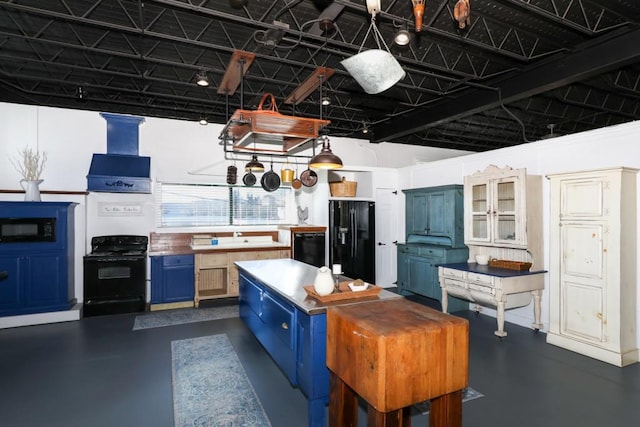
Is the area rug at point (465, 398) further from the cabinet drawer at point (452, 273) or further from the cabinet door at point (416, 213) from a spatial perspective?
the cabinet door at point (416, 213)

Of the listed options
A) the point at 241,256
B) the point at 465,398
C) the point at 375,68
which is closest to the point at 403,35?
the point at 375,68

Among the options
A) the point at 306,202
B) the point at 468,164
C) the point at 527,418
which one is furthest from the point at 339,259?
the point at 527,418

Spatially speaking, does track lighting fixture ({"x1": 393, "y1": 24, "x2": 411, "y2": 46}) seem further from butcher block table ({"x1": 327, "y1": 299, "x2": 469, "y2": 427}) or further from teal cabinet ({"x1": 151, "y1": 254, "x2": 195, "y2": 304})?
teal cabinet ({"x1": 151, "y1": 254, "x2": 195, "y2": 304})

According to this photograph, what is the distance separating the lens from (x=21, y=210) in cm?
500

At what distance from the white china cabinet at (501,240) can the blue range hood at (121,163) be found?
5121 millimetres

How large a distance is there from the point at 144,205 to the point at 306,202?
317cm

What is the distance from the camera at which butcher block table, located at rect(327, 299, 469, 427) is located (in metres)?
1.80

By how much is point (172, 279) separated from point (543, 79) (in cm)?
623

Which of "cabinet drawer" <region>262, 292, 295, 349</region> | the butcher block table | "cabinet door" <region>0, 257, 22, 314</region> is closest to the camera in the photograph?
the butcher block table

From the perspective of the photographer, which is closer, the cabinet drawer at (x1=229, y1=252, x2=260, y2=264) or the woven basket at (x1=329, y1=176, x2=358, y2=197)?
the cabinet drawer at (x1=229, y1=252, x2=260, y2=264)

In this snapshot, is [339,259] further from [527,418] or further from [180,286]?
[527,418]

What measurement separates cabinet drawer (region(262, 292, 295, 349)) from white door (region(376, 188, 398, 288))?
4.22 meters

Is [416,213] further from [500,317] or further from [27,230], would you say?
[27,230]

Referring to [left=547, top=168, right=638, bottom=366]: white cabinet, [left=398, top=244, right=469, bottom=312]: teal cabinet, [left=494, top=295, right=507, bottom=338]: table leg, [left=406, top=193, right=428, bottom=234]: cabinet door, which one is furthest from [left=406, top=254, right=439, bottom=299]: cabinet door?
[left=547, top=168, right=638, bottom=366]: white cabinet
